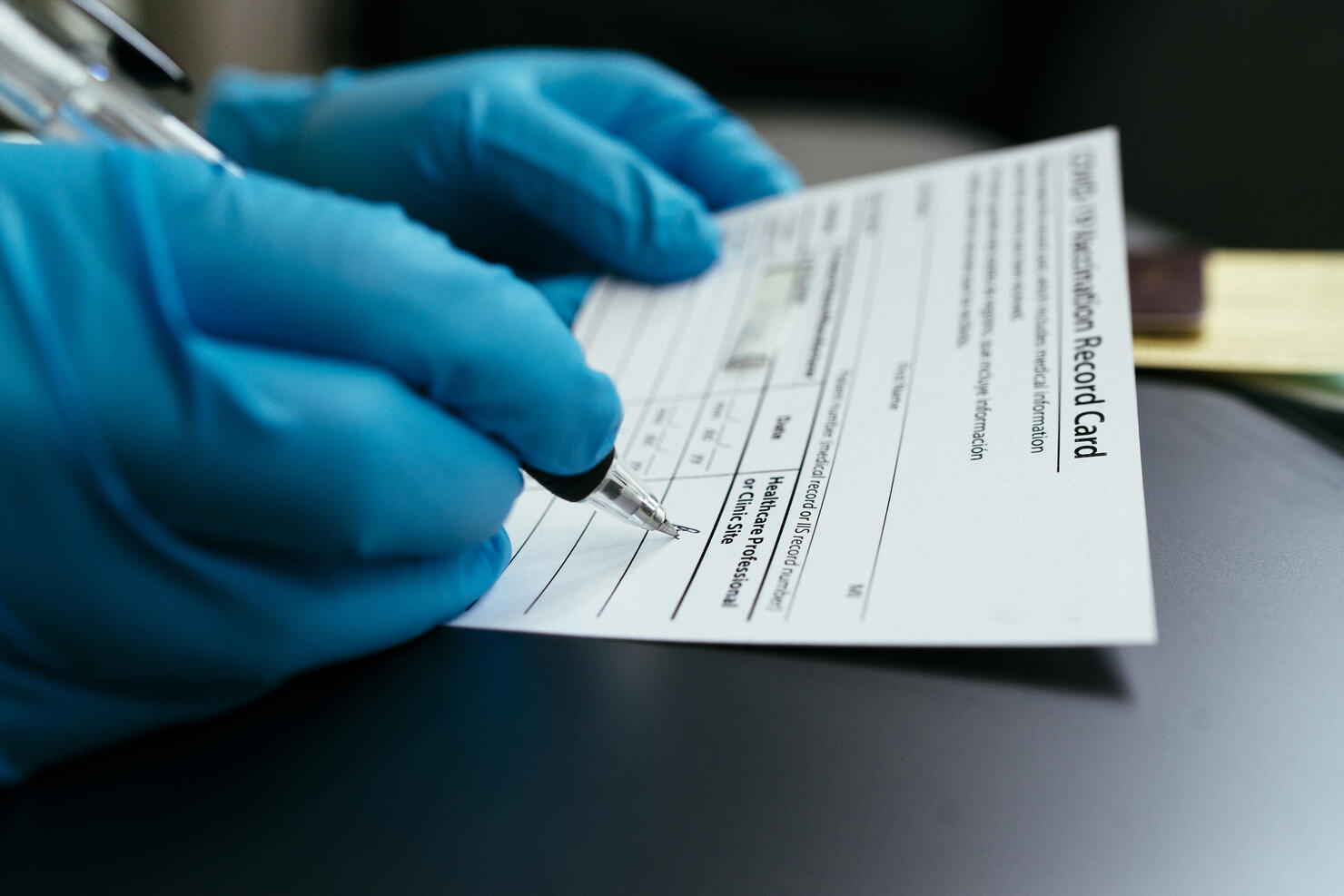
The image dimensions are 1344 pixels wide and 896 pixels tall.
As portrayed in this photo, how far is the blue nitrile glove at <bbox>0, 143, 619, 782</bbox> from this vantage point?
352 millimetres

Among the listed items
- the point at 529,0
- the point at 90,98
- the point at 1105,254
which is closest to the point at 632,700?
the point at 1105,254

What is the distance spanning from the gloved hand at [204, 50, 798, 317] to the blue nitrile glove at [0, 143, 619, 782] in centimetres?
29

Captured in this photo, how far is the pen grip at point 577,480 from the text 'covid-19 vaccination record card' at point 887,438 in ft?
0.12

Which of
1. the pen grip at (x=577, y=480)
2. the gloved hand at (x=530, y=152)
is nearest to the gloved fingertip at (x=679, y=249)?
the gloved hand at (x=530, y=152)

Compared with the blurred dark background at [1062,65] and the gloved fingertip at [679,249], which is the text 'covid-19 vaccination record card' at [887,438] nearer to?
the gloved fingertip at [679,249]

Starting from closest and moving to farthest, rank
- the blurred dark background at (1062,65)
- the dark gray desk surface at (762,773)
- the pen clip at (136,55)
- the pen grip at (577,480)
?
the dark gray desk surface at (762,773) < the pen grip at (577,480) < the pen clip at (136,55) < the blurred dark background at (1062,65)

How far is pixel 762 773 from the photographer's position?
1.19ft

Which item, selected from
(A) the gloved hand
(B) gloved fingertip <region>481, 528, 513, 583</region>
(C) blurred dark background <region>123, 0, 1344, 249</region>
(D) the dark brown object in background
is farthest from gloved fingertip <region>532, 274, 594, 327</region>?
(C) blurred dark background <region>123, 0, 1344, 249</region>

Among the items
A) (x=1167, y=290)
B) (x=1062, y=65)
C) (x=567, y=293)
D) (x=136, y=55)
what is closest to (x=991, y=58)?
(x=1062, y=65)

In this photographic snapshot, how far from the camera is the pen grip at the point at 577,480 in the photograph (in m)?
0.44

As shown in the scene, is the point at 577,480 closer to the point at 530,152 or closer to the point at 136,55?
the point at 530,152

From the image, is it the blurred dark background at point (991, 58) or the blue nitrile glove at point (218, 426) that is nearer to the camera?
the blue nitrile glove at point (218, 426)

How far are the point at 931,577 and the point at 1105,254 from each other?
0.89ft

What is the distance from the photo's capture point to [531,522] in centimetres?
50
